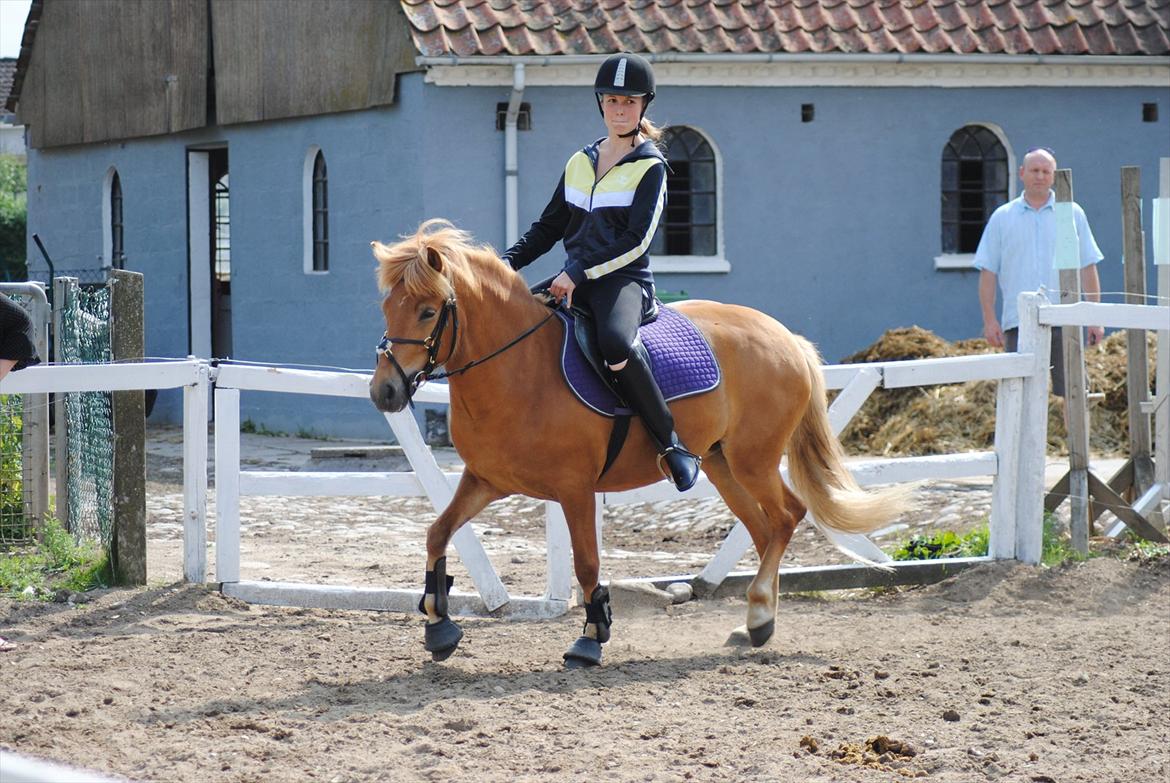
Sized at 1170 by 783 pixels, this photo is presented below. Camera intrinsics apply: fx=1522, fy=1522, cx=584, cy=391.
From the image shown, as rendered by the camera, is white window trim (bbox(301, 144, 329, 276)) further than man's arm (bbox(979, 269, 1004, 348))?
Yes

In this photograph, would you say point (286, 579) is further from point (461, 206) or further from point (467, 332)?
point (461, 206)

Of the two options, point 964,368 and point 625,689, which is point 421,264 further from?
point 964,368

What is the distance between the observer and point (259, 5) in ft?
61.6

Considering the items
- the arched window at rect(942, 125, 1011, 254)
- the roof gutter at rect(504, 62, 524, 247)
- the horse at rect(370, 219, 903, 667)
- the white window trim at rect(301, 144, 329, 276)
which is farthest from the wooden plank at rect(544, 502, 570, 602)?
the arched window at rect(942, 125, 1011, 254)

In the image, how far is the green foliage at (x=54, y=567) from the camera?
7.81m

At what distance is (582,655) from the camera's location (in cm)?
634

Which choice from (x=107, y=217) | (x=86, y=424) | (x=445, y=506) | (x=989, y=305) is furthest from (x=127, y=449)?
(x=107, y=217)

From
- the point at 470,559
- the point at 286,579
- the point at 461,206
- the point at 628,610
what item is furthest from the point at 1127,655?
the point at 461,206

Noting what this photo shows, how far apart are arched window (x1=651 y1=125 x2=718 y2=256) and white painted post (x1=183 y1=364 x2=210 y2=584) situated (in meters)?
10.2

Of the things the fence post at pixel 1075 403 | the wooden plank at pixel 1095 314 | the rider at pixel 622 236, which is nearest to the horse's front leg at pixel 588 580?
the rider at pixel 622 236

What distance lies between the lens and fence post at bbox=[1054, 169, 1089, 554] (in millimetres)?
9039

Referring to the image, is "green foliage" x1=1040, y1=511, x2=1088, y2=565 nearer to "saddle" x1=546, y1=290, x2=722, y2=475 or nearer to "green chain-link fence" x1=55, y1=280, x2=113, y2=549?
"saddle" x1=546, y1=290, x2=722, y2=475

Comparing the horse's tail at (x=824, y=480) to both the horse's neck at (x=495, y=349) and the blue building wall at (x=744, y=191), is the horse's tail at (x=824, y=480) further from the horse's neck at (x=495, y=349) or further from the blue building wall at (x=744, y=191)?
the blue building wall at (x=744, y=191)

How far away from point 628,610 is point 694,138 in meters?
10.4
